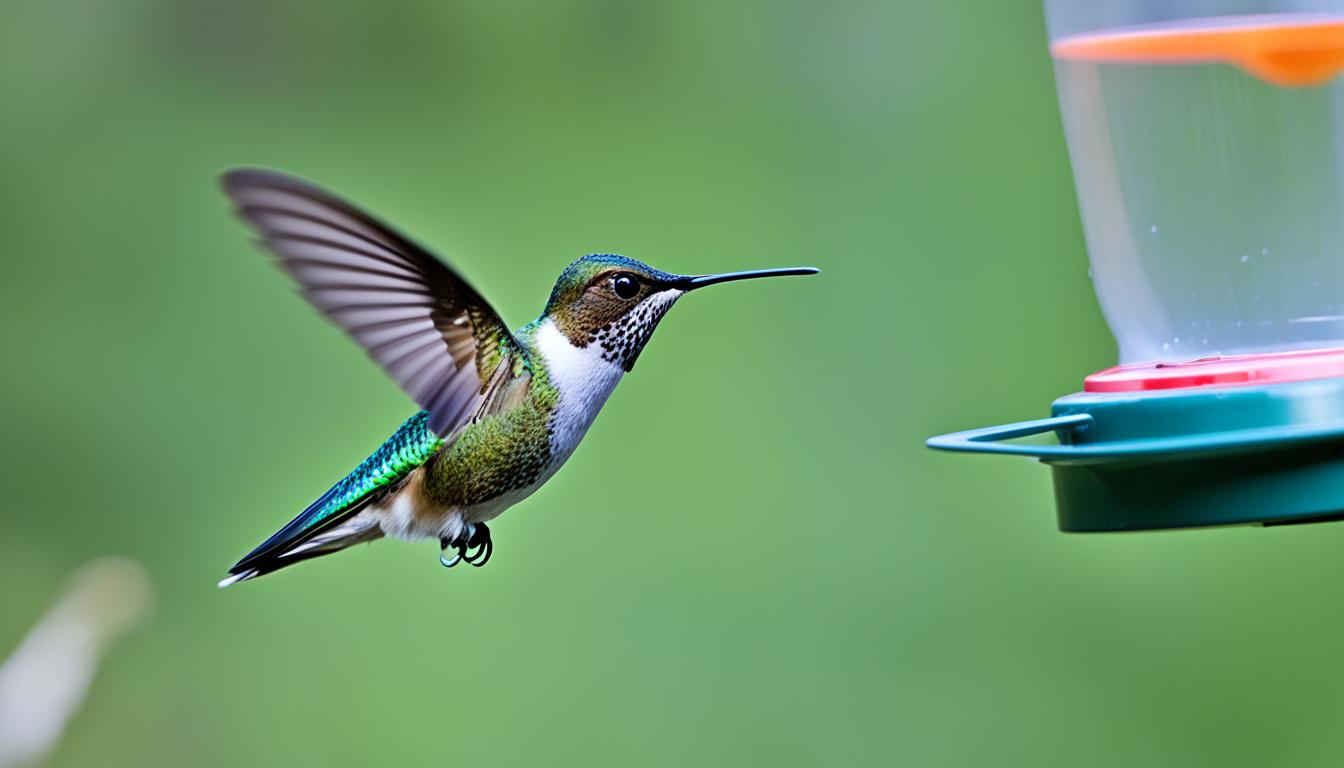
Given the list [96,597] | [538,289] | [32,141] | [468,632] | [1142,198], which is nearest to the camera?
[1142,198]

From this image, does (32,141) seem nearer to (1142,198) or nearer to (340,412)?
(340,412)

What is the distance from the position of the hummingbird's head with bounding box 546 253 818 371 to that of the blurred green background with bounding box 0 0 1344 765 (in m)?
2.38

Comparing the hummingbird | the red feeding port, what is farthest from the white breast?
the red feeding port

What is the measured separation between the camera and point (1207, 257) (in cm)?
300

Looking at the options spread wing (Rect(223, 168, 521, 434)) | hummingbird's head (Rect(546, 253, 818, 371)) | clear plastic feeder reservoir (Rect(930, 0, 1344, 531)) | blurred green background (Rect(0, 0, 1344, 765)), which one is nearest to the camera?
spread wing (Rect(223, 168, 521, 434))

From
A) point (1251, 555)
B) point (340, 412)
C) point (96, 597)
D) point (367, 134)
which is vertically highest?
point (367, 134)

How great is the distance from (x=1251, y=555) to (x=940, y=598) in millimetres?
938

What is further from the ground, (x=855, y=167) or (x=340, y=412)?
(x=855, y=167)

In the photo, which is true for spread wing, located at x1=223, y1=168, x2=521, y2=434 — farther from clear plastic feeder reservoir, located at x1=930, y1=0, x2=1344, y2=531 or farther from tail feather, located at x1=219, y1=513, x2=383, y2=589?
clear plastic feeder reservoir, located at x1=930, y1=0, x2=1344, y2=531

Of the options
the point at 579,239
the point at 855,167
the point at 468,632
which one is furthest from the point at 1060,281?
the point at 468,632

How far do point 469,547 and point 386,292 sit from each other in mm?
524

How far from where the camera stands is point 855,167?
5.83 meters

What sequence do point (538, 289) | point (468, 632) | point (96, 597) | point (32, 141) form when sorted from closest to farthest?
point (96, 597) → point (468, 632) → point (538, 289) → point (32, 141)

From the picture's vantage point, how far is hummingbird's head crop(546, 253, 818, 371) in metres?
2.50
